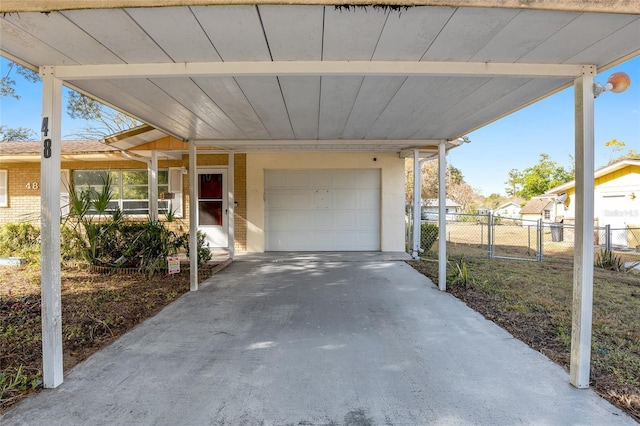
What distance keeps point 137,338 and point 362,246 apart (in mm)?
6246

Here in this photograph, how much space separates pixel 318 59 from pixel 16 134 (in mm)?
19627

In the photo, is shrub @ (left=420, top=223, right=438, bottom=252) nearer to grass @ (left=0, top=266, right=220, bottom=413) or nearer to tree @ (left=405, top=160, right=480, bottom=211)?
grass @ (left=0, top=266, right=220, bottom=413)

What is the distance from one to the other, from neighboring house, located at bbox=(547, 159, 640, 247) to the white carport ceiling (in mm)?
13955

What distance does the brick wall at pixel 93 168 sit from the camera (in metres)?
8.75

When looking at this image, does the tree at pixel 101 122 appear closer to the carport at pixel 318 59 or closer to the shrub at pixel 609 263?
the carport at pixel 318 59

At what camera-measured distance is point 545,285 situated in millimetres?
5895

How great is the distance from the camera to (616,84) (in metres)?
2.54

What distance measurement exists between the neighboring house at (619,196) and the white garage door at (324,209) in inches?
432

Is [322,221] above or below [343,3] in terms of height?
below

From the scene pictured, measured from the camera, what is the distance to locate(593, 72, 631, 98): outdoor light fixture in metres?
2.51

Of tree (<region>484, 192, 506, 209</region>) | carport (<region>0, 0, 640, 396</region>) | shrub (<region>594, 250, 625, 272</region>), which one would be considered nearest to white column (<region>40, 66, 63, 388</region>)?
carport (<region>0, 0, 640, 396</region>)

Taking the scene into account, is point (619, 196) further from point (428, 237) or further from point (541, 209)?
point (541, 209)

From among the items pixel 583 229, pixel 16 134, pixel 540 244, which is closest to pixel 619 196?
pixel 540 244

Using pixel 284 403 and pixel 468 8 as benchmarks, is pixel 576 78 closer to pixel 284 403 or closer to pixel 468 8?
pixel 468 8
